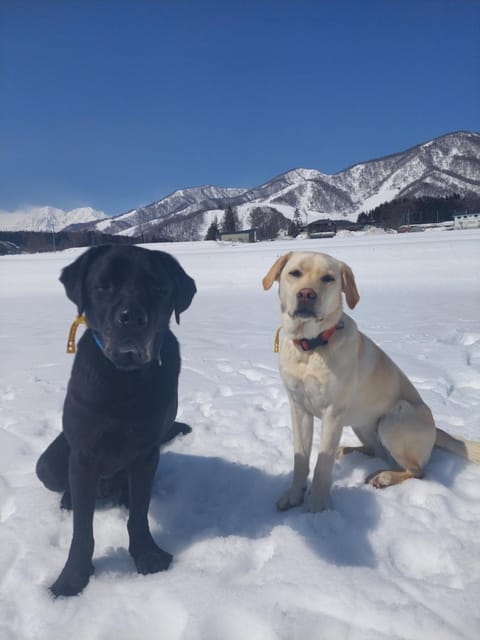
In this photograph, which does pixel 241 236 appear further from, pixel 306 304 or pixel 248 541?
pixel 248 541

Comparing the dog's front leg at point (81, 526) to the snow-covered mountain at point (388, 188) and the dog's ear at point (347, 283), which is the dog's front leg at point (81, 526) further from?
the snow-covered mountain at point (388, 188)

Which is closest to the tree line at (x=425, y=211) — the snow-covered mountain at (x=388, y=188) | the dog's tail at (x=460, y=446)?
the snow-covered mountain at (x=388, y=188)

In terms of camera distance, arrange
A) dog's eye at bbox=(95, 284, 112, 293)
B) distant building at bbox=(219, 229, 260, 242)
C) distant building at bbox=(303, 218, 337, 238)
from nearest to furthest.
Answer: dog's eye at bbox=(95, 284, 112, 293)
distant building at bbox=(303, 218, 337, 238)
distant building at bbox=(219, 229, 260, 242)

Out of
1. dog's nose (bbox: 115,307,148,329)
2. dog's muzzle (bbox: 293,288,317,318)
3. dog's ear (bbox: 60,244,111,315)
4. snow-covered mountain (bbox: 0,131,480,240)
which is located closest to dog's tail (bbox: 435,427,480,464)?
dog's muzzle (bbox: 293,288,317,318)

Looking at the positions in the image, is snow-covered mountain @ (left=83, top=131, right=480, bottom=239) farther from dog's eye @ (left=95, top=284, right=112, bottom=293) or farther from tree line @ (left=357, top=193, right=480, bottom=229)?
dog's eye @ (left=95, top=284, right=112, bottom=293)

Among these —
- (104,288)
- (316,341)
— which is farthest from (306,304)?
(104,288)

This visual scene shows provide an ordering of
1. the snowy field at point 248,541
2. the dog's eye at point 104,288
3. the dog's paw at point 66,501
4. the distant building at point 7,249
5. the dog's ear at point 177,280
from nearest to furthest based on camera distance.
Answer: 1. the snowy field at point 248,541
2. the dog's eye at point 104,288
3. the dog's ear at point 177,280
4. the dog's paw at point 66,501
5. the distant building at point 7,249

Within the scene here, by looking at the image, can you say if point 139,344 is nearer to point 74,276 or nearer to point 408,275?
point 74,276

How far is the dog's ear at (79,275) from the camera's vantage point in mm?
1979

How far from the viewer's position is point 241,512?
7.60ft

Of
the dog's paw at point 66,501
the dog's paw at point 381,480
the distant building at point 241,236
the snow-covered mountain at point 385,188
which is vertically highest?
the snow-covered mountain at point 385,188

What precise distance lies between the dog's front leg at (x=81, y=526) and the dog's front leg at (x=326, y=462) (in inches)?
48.3

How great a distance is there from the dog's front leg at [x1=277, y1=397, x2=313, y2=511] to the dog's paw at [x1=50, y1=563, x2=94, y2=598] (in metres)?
1.13

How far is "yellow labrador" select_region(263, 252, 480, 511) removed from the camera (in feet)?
7.55
